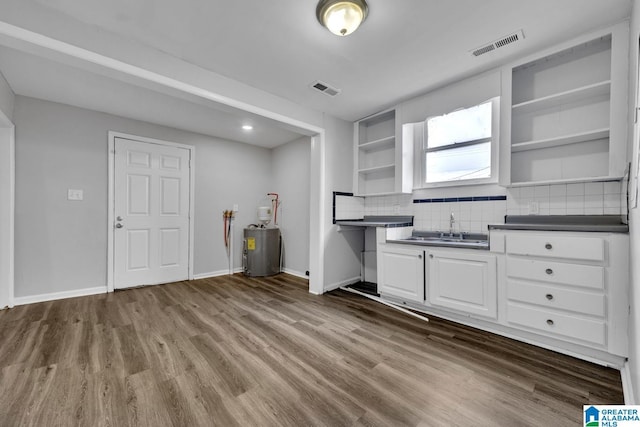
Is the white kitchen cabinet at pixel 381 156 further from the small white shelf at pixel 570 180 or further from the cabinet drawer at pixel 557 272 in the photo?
the cabinet drawer at pixel 557 272

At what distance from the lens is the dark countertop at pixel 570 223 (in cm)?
177

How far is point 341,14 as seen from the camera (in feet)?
5.68

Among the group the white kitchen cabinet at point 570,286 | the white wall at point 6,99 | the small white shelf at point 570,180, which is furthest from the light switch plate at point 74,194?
the small white shelf at point 570,180

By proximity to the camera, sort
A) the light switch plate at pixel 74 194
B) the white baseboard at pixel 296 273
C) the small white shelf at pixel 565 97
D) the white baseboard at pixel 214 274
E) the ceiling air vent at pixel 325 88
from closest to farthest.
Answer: the small white shelf at pixel 565 97 < the ceiling air vent at pixel 325 88 < the light switch plate at pixel 74 194 < the white baseboard at pixel 214 274 < the white baseboard at pixel 296 273

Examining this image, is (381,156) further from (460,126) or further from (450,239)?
(450,239)

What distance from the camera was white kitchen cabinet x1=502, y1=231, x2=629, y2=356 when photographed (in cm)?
172

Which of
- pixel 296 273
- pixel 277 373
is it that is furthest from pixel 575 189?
pixel 296 273

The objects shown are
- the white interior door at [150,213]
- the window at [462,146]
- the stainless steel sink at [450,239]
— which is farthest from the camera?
the white interior door at [150,213]

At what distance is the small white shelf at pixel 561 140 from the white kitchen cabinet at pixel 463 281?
105 cm

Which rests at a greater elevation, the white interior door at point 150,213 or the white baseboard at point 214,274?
the white interior door at point 150,213

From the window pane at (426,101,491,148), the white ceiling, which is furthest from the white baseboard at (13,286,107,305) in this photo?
the window pane at (426,101,491,148)

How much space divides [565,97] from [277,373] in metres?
3.09

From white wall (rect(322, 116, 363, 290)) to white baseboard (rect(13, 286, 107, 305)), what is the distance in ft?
9.70

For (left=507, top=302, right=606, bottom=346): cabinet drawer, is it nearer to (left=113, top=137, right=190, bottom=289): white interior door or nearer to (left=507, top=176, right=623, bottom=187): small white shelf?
(left=507, top=176, right=623, bottom=187): small white shelf
